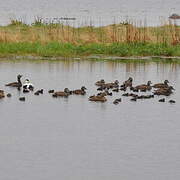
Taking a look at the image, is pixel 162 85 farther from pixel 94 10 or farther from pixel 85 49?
pixel 94 10

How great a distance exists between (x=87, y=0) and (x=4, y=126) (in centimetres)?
6305

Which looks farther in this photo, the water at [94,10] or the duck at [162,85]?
the water at [94,10]

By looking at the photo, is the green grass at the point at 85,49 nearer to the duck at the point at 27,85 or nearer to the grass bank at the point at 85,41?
the grass bank at the point at 85,41

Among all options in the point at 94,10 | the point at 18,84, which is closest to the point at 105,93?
the point at 18,84

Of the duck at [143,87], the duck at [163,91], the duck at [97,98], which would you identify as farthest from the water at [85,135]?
the duck at [143,87]

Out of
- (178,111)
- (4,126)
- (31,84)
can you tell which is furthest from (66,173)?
(31,84)

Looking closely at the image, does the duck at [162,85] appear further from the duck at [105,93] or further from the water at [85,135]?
the duck at [105,93]

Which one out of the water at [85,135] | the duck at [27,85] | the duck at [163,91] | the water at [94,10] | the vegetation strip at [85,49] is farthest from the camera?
the water at [94,10]

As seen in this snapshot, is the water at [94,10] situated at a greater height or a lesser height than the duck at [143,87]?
greater

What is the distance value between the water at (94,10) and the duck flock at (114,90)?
2280 cm

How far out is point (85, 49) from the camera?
158 ft

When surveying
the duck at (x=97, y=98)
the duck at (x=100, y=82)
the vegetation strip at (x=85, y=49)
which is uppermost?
the vegetation strip at (x=85, y=49)

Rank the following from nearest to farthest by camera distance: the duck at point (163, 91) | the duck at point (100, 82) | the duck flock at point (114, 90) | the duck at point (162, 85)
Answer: the duck flock at point (114, 90), the duck at point (163, 91), the duck at point (162, 85), the duck at point (100, 82)

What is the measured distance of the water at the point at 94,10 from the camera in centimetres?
6631
